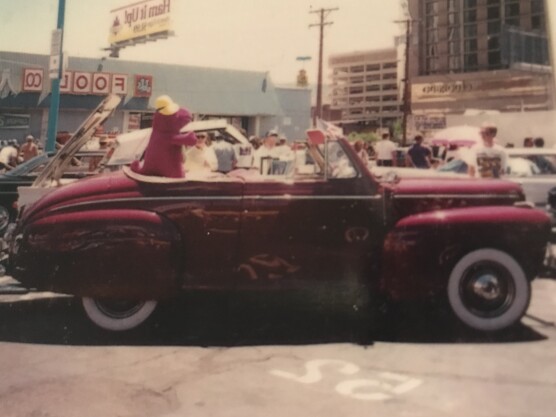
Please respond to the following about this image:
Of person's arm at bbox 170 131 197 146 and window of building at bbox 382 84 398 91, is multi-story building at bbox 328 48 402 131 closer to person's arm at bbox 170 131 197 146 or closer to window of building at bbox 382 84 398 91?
window of building at bbox 382 84 398 91

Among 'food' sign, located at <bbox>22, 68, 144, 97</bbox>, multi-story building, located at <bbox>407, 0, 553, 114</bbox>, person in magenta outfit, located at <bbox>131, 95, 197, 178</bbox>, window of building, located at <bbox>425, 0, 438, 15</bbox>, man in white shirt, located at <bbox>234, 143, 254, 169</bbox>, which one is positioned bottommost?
person in magenta outfit, located at <bbox>131, 95, 197, 178</bbox>

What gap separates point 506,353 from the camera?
3883 millimetres

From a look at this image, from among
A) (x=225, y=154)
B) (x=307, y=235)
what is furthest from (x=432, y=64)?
(x=307, y=235)

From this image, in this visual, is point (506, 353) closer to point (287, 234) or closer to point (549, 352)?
point (549, 352)

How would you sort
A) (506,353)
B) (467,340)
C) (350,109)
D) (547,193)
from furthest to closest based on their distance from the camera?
(350,109) → (547,193) → (467,340) → (506,353)

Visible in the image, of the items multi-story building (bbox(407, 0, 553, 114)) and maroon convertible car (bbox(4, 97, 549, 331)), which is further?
multi-story building (bbox(407, 0, 553, 114))

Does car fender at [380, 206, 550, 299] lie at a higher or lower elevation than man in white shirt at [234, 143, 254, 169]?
lower

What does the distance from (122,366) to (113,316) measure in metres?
0.82

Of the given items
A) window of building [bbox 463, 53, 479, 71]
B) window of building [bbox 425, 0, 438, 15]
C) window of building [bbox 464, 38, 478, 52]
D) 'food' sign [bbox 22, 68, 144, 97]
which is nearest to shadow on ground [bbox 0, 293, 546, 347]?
'food' sign [bbox 22, 68, 144, 97]

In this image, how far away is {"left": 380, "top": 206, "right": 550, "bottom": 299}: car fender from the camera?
4.24 m

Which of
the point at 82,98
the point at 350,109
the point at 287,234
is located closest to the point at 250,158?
the point at 287,234

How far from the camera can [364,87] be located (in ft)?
422

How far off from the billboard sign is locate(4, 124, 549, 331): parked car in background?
28853 millimetres

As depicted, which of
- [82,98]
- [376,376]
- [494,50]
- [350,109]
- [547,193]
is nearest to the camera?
[376,376]
